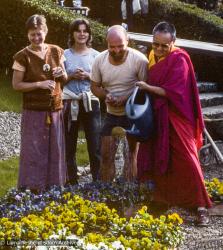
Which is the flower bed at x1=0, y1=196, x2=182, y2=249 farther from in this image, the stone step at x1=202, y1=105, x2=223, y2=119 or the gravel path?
the stone step at x1=202, y1=105, x2=223, y2=119

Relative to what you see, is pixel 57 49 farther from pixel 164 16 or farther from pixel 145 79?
pixel 164 16

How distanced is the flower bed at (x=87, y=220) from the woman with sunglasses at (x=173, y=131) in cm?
29

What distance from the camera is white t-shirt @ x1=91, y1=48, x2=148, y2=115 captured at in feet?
20.0

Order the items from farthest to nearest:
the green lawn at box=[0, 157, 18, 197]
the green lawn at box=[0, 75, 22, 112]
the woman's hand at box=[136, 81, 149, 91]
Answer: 1. the green lawn at box=[0, 75, 22, 112]
2. the green lawn at box=[0, 157, 18, 197]
3. the woman's hand at box=[136, 81, 149, 91]

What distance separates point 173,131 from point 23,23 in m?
6.10

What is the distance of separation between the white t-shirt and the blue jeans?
572mm

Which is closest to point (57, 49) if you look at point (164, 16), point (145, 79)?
point (145, 79)

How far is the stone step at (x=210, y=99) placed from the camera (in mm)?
10539

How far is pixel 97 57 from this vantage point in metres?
6.24

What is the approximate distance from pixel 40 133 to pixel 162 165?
3.74 ft

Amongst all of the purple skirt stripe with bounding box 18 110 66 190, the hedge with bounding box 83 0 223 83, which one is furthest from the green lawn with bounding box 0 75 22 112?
the hedge with bounding box 83 0 223 83

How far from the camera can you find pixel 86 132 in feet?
22.7

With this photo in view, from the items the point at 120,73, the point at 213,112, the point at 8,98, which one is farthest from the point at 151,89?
the point at 8,98

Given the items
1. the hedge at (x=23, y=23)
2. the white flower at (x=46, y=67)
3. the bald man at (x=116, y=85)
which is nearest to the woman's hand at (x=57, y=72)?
the white flower at (x=46, y=67)
